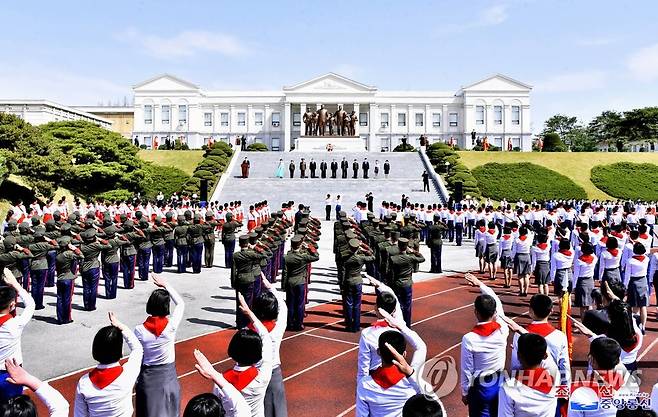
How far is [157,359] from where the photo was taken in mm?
5391

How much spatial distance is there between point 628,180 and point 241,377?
47831mm

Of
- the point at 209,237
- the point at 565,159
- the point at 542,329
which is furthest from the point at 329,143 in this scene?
the point at 542,329

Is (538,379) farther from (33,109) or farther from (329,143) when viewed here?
(33,109)

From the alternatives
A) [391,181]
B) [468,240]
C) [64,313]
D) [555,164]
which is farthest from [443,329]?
[555,164]

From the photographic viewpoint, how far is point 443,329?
9945 mm

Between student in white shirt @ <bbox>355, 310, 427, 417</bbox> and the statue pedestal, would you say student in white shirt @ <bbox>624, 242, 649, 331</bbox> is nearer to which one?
student in white shirt @ <bbox>355, 310, 427, 417</bbox>

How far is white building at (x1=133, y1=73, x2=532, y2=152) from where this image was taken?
74312mm

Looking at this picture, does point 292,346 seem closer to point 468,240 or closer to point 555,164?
point 468,240

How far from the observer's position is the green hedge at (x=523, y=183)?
42000mm

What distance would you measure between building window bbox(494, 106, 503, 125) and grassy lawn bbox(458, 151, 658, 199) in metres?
25.3

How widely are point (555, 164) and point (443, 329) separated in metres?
41.8

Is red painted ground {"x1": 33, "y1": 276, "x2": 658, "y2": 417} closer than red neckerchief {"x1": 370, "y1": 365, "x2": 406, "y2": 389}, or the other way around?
red neckerchief {"x1": 370, "y1": 365, "x2": 406, "y2": 389}

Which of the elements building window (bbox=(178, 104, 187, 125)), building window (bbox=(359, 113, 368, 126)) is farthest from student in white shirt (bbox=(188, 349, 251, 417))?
building window (bbox=(178, 104, 187, 125))

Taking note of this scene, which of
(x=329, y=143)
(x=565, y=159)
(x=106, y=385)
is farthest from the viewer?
(x=329, y=143)
